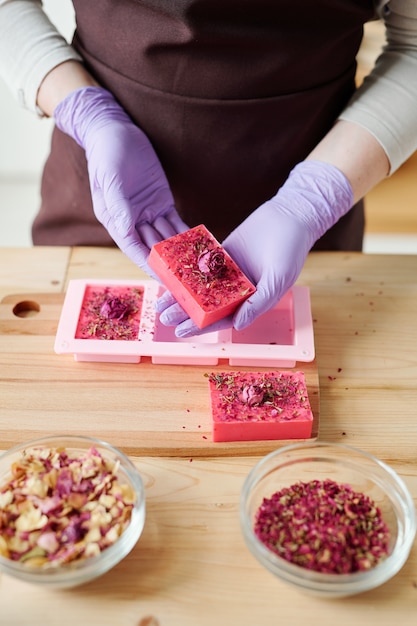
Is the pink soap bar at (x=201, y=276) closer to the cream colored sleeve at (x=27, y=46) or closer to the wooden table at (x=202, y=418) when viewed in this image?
the wooden table at (x=202, y=418)

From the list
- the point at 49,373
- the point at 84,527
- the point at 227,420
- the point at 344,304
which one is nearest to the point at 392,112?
the point at 344,304

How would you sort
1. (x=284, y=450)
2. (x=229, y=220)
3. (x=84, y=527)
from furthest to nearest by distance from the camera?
(x=229, y=220), (x=284, y=450), (x=84, y=527)

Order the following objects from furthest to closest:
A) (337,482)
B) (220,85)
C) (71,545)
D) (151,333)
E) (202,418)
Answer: (220,85) < (151,333) < (202,418) < (337,482) < (71,545)

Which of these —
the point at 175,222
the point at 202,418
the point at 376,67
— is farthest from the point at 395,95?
the point at 202,418

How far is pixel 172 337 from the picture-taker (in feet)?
4.72

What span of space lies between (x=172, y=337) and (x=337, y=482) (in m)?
0.47

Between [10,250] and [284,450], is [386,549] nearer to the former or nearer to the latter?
[284,450]

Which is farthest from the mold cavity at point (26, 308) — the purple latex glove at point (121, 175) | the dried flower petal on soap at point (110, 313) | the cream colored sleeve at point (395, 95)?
the cream colored sleeve at point (395, 95)

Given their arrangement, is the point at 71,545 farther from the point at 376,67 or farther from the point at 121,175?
the point at 376,67

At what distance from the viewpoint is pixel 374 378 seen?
4.56ft

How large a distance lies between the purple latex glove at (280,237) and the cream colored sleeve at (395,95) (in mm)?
146

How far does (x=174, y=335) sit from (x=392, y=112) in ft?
2.37

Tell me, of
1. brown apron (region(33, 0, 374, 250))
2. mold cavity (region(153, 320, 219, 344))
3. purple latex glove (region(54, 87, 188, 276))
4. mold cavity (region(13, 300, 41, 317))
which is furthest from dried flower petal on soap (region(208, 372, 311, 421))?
brown apron (region(33, 0, 374, 250))

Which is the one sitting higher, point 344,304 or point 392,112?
point 392,112
